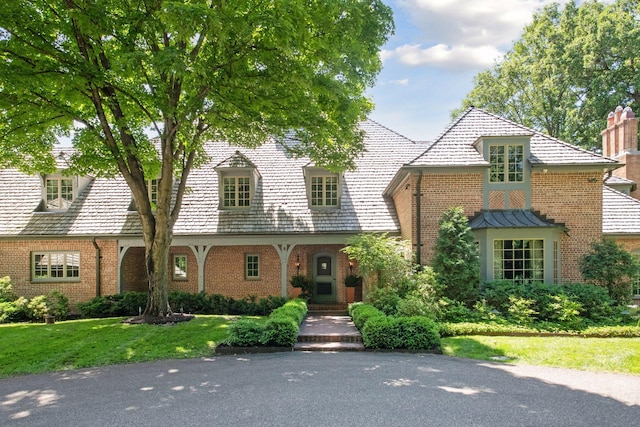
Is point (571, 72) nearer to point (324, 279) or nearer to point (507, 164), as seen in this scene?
point (507, 164)

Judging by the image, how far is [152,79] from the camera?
11.9 metres

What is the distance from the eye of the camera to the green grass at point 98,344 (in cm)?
895

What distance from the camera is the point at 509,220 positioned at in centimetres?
1368

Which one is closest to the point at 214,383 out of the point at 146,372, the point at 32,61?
the point at 146,372

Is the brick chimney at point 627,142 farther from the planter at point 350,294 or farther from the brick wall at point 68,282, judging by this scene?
the brick wall at point 68,282

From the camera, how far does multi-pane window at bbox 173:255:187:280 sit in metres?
17.7

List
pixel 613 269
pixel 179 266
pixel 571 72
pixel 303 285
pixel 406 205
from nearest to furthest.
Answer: pixel 613 269
pixel 406 205
pixel 303 285
pixel 179 266
pixel 571 72

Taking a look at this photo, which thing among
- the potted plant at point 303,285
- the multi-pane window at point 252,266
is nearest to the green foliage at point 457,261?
the potted plant at point 303,285

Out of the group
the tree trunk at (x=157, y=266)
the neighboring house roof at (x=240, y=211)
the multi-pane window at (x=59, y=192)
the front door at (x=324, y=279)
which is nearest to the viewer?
the tree trunk at (x=157, y=266)

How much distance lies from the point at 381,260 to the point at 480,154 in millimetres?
5115

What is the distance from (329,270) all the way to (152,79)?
1003cm

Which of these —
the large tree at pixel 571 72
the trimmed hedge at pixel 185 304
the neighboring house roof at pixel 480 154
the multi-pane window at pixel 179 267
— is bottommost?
the trimmed hedge at pixel 185 304

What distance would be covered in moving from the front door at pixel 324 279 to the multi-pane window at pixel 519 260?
21.8ft

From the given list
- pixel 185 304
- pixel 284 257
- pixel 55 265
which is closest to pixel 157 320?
pixel 185 304
